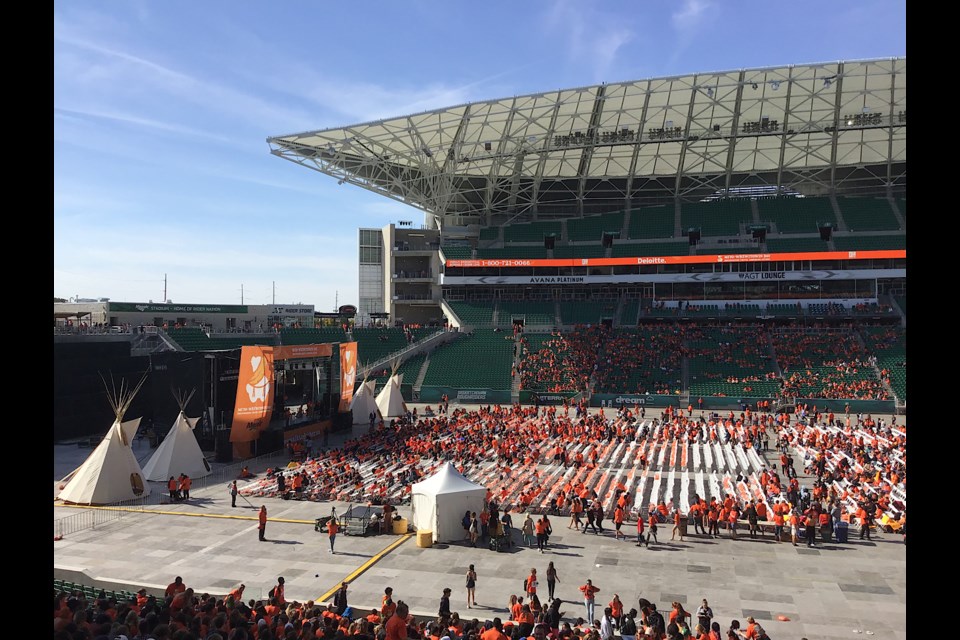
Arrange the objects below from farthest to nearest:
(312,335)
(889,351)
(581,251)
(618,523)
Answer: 1. (581,251)
2. (312,335)
3. (889,351)
4. (618,523)

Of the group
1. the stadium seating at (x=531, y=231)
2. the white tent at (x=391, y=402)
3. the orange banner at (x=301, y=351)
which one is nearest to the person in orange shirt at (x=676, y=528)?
the orange banner at (x=301, y=351)

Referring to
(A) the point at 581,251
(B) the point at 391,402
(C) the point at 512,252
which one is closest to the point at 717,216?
(A) the point at 581,251

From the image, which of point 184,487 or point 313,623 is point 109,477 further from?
point 313,623

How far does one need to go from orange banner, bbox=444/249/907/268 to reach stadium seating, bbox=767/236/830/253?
85 cm

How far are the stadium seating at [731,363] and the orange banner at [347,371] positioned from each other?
23.8 m

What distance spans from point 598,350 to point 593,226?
18.9 metres

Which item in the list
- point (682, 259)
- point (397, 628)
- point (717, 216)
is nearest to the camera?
point (397, 628)

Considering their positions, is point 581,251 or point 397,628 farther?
point 581,251

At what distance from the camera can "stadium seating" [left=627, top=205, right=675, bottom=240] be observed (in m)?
66.6

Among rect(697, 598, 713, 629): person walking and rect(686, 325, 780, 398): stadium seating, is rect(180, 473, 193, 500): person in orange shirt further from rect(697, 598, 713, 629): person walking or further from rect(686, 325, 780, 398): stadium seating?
rect(686, 325, 780, 398): stadium seating

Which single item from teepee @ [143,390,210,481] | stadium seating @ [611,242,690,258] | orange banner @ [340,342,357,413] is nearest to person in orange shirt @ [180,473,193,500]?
teepee @ [143,390,210,481]

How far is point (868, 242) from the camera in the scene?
60.6 m

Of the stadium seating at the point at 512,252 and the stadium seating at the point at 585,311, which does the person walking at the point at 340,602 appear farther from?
the stadium seating at the point at 512,252

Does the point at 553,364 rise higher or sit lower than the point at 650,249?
lower
